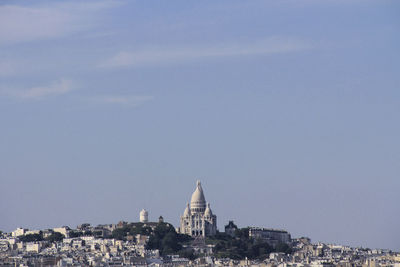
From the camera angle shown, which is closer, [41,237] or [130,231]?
[130,231]

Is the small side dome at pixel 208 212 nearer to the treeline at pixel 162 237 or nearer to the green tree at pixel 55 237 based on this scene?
the treeline at pixel 162 237

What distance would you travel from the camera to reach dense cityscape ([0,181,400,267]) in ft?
359

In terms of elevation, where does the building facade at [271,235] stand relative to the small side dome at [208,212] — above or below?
below

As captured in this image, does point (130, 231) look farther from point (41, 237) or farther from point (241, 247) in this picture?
point (241, 247)

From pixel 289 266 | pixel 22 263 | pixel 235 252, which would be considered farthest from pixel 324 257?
pixel 22 263

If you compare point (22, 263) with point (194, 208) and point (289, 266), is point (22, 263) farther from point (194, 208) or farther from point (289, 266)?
point (194, 208)

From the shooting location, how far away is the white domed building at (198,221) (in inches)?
5059

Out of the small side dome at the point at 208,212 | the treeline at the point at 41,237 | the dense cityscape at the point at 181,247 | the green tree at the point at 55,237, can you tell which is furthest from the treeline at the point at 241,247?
the treeline at the point at 41,237

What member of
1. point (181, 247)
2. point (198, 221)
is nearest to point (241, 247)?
point (181, 247)

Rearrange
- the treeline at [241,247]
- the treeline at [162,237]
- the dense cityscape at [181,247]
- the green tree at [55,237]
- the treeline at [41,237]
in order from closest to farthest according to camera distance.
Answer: the dense cityscape at [181,247] < the treeline at [241,247] < the treeline at [162,237] < the green tree at [55,237] < the treeline at [41,237]

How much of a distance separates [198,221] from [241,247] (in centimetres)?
A: 902

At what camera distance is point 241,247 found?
121m

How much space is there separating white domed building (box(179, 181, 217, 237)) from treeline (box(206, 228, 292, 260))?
1973mm

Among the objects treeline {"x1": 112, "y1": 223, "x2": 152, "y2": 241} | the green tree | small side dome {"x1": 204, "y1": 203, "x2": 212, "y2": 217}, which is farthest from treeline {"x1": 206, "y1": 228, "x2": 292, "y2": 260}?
the green tree
